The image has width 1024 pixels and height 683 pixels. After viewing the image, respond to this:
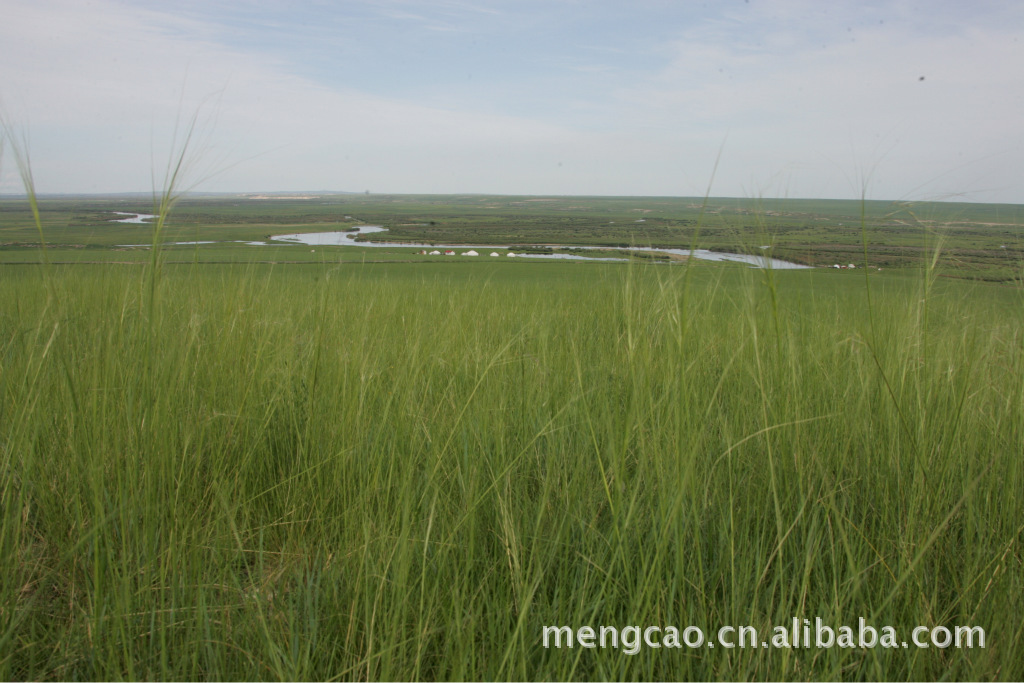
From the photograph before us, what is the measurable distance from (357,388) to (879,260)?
1443cm

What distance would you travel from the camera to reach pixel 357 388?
1581 millimetres

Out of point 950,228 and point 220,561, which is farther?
point 950,228

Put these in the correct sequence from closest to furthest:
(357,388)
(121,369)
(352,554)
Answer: (352,554) → (121,369) → (357,388)

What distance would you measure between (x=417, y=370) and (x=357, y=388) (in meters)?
0.20

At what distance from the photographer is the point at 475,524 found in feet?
3.87

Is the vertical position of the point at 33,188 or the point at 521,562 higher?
Result: the point at 33,188

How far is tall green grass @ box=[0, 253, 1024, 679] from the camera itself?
0.94 metres

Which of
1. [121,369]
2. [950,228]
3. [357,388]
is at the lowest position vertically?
[357,388]

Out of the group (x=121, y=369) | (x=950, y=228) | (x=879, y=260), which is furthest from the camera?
(x=879, y=260)

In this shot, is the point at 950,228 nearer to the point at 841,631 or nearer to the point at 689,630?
the point at 841,631

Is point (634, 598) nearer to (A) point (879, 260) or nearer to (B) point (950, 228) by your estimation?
(B) point (950, 228)

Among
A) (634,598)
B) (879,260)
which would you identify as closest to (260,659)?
(634,598)

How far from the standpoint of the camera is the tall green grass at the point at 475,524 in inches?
36.9

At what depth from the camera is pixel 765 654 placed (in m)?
0.94
